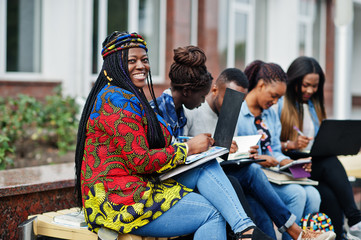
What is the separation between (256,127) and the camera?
4.16 m

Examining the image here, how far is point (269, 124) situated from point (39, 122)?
261 centimetres

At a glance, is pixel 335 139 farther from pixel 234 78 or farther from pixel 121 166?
pixel 121 166

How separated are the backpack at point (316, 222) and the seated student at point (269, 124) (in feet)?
0.15

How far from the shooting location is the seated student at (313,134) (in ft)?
13.8

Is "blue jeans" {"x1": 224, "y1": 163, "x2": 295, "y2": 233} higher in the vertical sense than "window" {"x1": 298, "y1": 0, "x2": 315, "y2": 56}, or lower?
lower

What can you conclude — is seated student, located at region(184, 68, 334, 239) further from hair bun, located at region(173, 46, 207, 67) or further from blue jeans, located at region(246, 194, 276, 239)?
hair bun, located at region(173, 46, 207, 67)

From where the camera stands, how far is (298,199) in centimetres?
386

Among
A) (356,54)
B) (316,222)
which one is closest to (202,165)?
(316,222)

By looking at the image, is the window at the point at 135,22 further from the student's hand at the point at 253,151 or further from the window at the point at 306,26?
the window at the point at 306,26

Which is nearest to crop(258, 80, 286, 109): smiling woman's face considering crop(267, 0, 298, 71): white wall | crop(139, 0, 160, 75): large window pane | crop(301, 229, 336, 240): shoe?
crop(301, 229, 336, 240): shoe

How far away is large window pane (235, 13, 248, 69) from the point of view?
10.2m

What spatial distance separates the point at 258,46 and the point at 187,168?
338 inches

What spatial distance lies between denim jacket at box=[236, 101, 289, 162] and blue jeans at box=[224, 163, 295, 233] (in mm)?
522

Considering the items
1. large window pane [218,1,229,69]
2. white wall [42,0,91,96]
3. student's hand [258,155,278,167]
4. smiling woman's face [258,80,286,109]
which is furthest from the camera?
large window pane [218,1,229,69]
